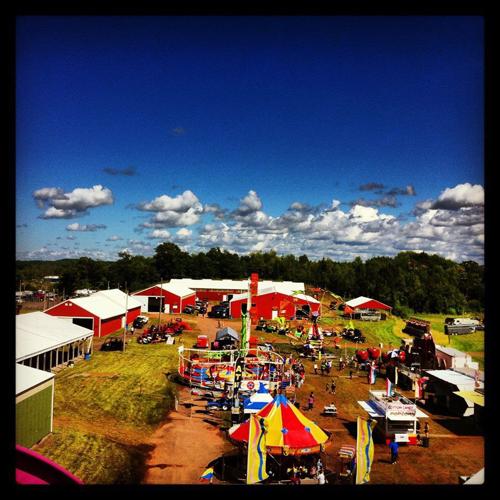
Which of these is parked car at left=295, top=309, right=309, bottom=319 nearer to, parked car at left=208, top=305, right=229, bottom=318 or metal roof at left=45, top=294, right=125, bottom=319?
parked car at left=208, top=305, right=229, bottom=318

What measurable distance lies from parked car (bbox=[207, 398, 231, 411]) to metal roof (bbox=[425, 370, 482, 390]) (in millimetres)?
7658

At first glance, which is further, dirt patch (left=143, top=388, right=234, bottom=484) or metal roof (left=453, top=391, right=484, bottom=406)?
metal roof (left=453, top=391, right=484, bottom=406)

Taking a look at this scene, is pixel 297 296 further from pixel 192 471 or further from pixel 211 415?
pixel 192 471

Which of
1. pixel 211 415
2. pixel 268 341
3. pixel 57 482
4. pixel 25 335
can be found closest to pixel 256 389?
pixel 211 415

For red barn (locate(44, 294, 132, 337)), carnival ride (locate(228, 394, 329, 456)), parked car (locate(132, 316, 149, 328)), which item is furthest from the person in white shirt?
parked car (locate(132, 316, 149, 328))

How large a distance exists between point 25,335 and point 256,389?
8.57m

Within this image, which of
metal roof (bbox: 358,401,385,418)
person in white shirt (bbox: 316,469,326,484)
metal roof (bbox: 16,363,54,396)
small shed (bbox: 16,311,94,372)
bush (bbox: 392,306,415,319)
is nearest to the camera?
person in white shirt (bbox: 316,469,326,484)

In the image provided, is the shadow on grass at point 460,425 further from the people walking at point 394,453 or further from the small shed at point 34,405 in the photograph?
the small shed at point 34,405

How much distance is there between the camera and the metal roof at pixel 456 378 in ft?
48.6

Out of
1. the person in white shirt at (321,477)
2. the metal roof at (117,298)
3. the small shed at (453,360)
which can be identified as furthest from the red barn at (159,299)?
the person in white shirt at (321,477)

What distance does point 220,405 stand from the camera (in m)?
14.7

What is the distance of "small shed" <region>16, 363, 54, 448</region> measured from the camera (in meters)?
9.84

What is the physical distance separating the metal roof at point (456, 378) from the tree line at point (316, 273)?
18.6m

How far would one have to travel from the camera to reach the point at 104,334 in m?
25.9
